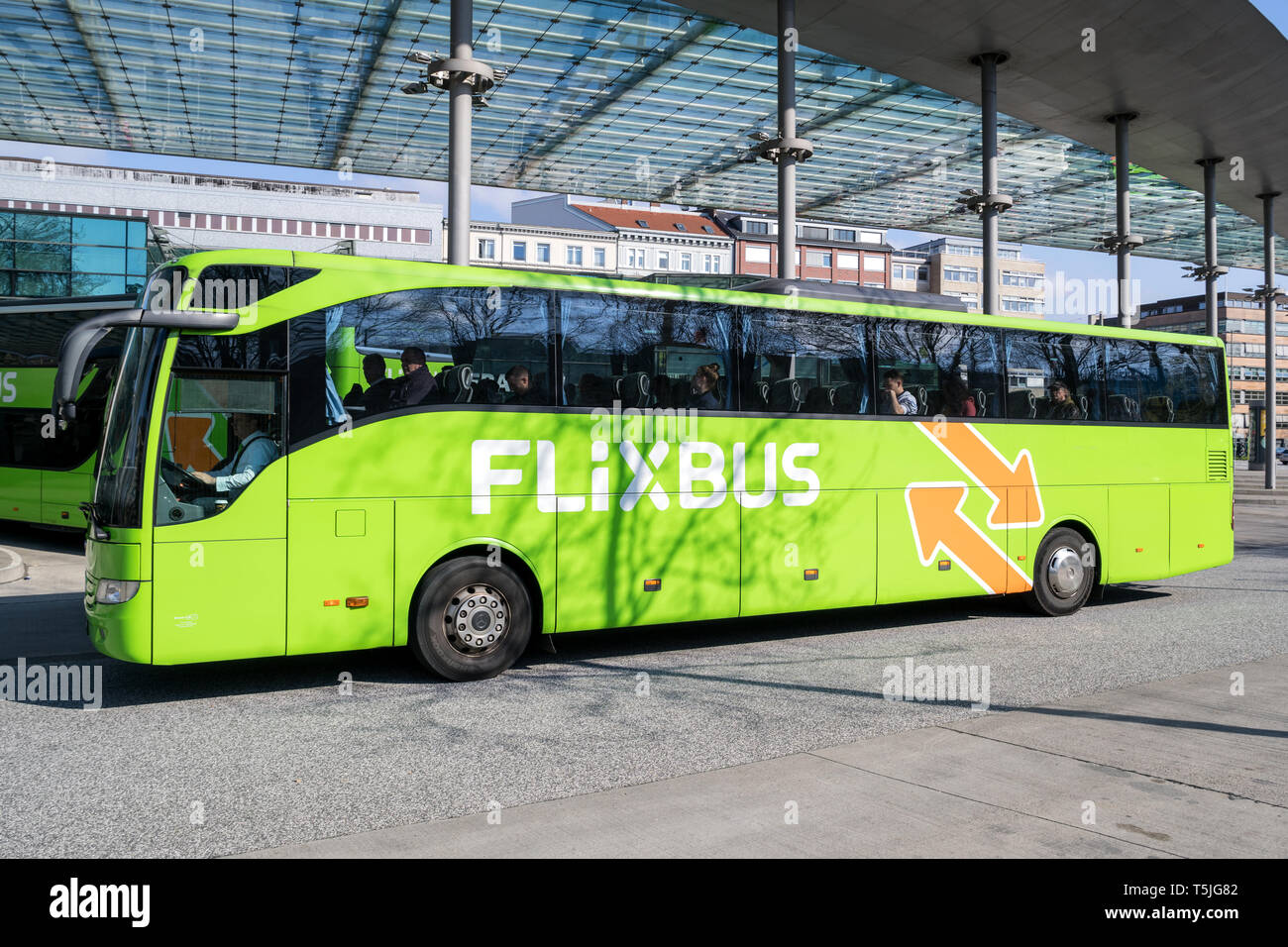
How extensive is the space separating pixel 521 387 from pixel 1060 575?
6.69m

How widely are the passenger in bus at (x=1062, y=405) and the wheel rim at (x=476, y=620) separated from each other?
6581mm

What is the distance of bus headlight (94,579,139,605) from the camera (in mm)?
6797

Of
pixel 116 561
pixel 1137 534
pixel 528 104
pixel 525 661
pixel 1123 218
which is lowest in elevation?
pixel 525 661

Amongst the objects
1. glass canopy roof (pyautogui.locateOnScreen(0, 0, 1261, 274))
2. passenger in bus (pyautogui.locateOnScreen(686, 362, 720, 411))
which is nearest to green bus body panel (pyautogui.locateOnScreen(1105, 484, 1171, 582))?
passenger in bus (pyautogui.locateOnScreen(686, 362, 720, 411))

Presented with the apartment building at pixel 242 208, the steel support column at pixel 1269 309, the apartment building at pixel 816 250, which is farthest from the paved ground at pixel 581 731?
the apartment building at pixel 816 250

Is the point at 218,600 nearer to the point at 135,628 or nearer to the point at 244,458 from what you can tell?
the point at 135,628

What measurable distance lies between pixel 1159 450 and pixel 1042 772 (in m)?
8.07

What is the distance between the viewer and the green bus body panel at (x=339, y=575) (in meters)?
7.29

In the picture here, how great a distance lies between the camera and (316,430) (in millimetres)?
7348

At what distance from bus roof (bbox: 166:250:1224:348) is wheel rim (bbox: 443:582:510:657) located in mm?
2339

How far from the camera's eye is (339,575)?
7.43 meters

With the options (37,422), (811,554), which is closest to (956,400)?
(811,554)
